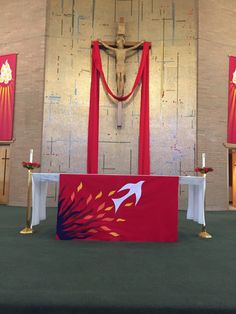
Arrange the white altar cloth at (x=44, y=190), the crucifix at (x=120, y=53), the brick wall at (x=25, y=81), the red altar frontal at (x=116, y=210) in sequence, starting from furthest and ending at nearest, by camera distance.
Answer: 1. the brick wall at (x=25, y=81)
2. the crucifix at (x=120, y=53)
3. the white altar cloth at (x=44, y=190)
4. the red altar frontal at (x=116, y=210)

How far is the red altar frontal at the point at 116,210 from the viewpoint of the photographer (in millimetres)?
4336

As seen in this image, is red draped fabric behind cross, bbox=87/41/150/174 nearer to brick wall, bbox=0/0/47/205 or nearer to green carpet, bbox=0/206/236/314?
brick wall, bbox=0/0/47/205

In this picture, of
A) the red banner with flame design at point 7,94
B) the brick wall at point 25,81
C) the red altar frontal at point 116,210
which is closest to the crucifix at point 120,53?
the brick wall at point 25,81

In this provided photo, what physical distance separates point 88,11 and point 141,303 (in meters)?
8.68

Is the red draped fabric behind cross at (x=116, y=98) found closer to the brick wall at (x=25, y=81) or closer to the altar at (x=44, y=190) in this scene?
the brick wall at (x=25, y=81)

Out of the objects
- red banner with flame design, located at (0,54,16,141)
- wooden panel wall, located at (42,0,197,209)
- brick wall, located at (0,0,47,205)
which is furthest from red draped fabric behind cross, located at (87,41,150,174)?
red banner with flame design, located at (0,54,16,141)

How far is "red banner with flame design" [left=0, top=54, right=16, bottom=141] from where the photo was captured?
9.01 m

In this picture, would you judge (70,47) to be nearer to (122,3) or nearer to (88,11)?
(88,11)

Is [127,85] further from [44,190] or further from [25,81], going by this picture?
[44,190]

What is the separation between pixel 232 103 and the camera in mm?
9047

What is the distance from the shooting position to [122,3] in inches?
354

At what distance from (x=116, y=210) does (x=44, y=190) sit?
1.51 metres

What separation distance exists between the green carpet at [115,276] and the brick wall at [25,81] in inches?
174

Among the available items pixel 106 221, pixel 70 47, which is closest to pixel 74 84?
pixel 70 47
